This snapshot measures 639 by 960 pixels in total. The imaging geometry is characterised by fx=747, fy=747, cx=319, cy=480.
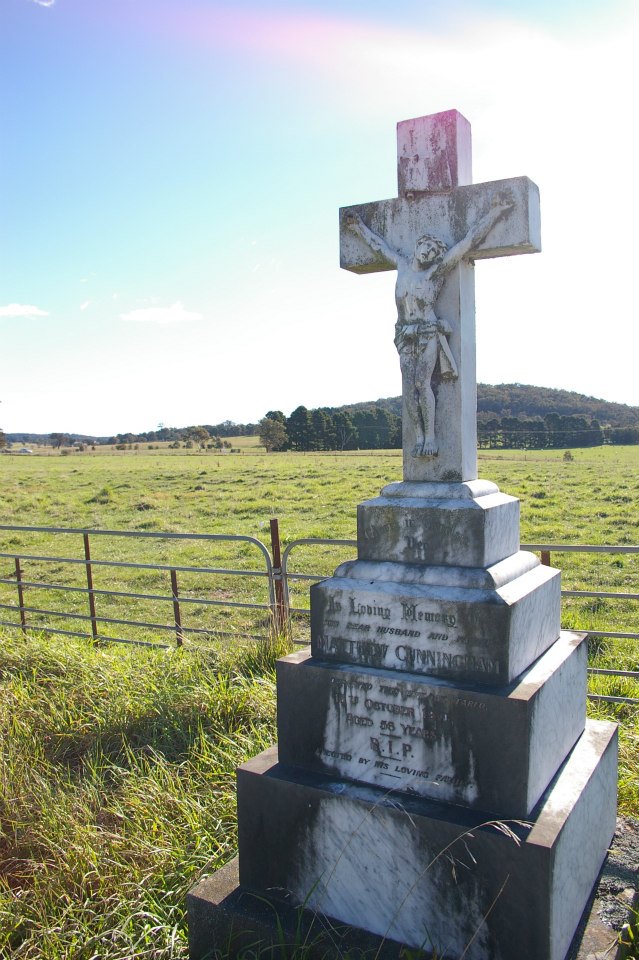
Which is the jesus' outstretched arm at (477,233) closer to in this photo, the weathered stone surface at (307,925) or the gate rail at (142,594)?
the weathered stone surface at (307,925)

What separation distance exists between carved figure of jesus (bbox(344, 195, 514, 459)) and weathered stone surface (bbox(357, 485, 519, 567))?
0.30m

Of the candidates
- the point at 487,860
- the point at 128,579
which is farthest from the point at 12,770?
the point at 128,579

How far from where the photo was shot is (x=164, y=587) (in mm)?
12094

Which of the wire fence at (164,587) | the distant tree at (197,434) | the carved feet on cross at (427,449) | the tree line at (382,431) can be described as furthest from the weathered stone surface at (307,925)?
the distant tree at (197,434)

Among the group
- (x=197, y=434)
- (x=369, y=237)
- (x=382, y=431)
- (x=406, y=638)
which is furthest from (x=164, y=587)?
(x=197, y=434)

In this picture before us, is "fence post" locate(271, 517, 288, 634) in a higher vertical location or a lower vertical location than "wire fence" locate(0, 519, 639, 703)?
higher

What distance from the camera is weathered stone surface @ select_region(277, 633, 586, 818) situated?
268cm

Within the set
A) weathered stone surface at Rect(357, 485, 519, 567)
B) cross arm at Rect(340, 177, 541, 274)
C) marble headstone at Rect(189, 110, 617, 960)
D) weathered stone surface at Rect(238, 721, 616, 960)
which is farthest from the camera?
cross arm at Rect(340, 177, 541, 274)

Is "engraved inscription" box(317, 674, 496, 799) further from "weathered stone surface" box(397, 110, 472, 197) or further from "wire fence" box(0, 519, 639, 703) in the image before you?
"wire fence" box(0, 519, 639, 703)

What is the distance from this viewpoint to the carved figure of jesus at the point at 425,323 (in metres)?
3.27

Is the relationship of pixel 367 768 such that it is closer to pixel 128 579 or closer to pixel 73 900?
pixel 73 900

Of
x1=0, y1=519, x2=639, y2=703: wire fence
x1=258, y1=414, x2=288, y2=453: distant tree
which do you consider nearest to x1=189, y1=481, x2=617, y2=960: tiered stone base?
x1=0, y1=519, x2=639, y2=703: wire fence

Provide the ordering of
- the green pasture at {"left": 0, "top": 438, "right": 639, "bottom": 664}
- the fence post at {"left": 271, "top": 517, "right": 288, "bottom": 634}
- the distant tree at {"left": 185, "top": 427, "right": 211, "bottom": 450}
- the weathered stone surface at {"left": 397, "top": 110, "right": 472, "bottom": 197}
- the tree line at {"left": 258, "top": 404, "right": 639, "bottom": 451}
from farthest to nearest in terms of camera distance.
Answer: the distant tree at {"left": 185, "top": 427, "right": 211, "bottom": 450}, the tree line at {"left": 258, "top": 404, "right": 639, "bottom": 451}, the green pasture at {"left": 0, "top": 438, "right": 639, "bottom": 664}, the fence post at {"left": 271, "top": 517, "right": 288, "bottom": 634}, the weathered stone surface at {"left": 397, "top": 110, "right": 472, "bottom": 197}

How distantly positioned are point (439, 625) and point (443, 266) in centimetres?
156
